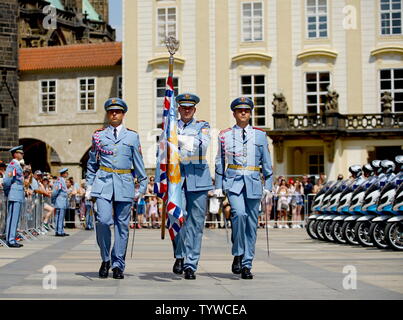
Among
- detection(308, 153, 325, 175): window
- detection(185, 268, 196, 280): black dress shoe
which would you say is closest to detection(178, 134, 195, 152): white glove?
detection(185, 268, 196, 280): black dress shoe

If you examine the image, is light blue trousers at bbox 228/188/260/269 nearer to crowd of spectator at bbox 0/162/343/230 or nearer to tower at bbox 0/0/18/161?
crowd of spectator at bbox 0/162/343/230

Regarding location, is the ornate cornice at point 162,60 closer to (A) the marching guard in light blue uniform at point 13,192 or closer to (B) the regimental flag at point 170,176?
(A) the marching guard in light blue uniform at point 13,192

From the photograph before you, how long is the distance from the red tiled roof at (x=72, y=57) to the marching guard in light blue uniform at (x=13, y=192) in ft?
98.7

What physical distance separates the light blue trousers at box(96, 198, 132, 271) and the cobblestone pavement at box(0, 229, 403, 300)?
0.32 metres

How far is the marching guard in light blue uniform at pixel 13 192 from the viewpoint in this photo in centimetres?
1894

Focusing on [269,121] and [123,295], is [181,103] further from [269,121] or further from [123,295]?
[269,121]

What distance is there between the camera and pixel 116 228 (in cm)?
1137

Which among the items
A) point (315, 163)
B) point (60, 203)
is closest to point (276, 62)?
point (315, 163)

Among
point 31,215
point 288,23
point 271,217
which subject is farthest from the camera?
point 288,23

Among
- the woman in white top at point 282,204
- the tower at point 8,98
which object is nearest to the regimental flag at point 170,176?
the woman in white top at point 282,204

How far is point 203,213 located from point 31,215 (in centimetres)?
1257

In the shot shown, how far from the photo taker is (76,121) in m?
50.0

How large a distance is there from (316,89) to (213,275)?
31.9 m
